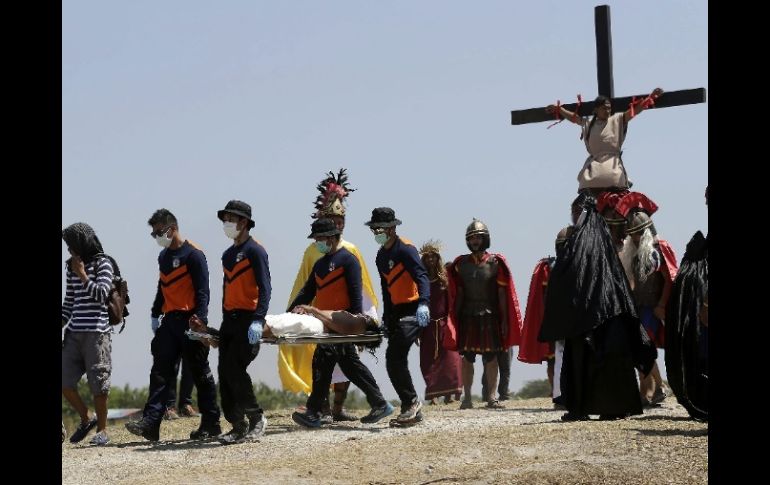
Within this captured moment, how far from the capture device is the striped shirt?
1290 centimetres

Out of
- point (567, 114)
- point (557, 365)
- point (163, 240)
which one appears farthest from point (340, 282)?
point (567, 114)

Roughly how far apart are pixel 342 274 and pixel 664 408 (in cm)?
354

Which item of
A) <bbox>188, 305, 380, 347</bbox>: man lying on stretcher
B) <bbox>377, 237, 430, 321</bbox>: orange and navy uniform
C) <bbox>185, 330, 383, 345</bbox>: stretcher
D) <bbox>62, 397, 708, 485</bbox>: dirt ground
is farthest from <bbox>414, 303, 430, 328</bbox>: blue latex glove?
<bbox>62, 397, 708, 485</bbox>: dirt ground

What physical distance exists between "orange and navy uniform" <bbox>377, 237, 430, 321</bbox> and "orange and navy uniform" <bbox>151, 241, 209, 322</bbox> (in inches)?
70.6

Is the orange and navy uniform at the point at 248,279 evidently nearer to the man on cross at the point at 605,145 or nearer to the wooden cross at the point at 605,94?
the man on cross at the point at 605,145

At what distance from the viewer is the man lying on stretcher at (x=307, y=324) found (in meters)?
12.3

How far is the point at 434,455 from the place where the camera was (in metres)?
10.5

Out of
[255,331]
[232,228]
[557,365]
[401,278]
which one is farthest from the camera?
[557,365]

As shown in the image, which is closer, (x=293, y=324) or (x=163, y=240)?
(x=293, y=324)

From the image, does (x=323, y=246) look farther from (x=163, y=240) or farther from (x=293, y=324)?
(x=163, y=240)

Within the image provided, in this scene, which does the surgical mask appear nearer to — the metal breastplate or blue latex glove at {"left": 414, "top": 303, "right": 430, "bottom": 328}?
blue latex glove at {"left": 414, "top": 303, "right": 430, "bottom": 328}

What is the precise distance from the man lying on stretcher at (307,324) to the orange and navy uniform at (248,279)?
0.24 metres

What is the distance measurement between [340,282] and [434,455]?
312cm
